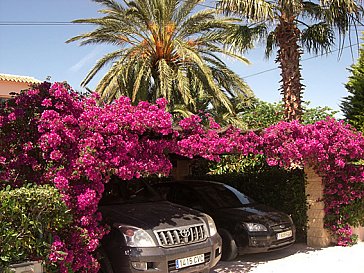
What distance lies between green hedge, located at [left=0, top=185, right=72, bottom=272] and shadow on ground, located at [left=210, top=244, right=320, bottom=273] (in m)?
3.54

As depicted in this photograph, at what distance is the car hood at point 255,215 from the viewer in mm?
8031

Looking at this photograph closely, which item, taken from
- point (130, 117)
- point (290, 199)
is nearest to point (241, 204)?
point (290, 199)

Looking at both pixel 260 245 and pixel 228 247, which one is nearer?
pixel 260 245

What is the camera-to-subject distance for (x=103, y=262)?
5863mm

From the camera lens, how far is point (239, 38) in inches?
477

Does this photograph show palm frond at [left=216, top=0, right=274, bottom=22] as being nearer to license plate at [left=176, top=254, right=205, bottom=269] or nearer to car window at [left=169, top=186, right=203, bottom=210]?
car window at [left=169, top=186, right=203, bottom=210]

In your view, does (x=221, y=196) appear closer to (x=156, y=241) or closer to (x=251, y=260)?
(x=251, y=260)

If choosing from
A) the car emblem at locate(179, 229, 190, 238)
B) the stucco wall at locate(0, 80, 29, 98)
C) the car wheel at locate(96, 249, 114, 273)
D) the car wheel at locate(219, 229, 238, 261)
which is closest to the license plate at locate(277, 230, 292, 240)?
the car wheel at locate(219, 229, 238, 261)

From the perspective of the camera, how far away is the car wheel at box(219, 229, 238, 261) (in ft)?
25.9

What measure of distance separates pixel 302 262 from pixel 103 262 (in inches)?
156

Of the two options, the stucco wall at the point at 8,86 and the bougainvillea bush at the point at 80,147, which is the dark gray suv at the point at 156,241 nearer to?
the bougainvillea bush at the point at 80,147

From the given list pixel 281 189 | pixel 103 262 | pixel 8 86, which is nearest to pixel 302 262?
pixel 281 189

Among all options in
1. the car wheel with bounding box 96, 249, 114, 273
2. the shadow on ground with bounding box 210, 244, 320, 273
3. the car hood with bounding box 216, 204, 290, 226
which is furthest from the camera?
the car hood with bounding box 216, 204, 290, 226

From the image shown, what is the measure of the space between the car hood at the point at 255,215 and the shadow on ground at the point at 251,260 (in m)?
0.77
